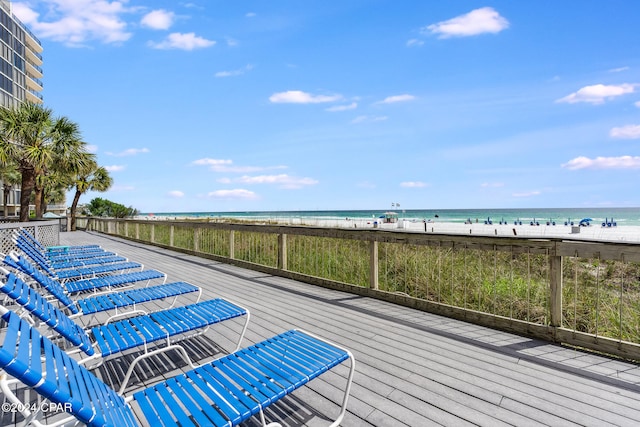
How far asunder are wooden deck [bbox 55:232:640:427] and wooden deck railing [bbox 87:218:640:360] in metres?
0.20

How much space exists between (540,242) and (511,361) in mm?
1348

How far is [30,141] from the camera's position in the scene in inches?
567

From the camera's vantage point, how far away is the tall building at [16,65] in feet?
125

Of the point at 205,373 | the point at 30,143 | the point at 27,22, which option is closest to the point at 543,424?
the point at 205,373

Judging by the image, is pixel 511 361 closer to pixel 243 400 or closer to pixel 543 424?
pixel 543 424

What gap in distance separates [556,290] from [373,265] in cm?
242

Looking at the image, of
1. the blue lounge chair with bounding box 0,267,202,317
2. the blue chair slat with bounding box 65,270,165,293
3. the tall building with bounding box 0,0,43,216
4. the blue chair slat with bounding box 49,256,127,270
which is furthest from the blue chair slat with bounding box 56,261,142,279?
the tall building with bounding box 0,0,43,216

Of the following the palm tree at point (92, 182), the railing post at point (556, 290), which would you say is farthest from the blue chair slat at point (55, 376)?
the palm tree at point (92, 182)

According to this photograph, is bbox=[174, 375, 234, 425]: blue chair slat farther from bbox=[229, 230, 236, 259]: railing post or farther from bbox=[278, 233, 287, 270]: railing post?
bbox=[229, 230, 236, 259]: railing post

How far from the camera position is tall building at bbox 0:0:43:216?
125 feet

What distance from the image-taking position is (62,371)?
1.55 meters

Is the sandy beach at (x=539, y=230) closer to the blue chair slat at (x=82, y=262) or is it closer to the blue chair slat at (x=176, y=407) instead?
the blue chair slat at (x=82, y=262)

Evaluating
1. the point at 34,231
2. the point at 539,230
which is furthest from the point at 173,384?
the point at 539,230

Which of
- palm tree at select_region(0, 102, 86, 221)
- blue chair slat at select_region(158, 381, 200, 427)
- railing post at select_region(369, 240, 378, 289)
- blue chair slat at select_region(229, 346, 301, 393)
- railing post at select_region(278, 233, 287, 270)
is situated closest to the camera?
blue chair slat at select_region(158, 381, 200, 427)
